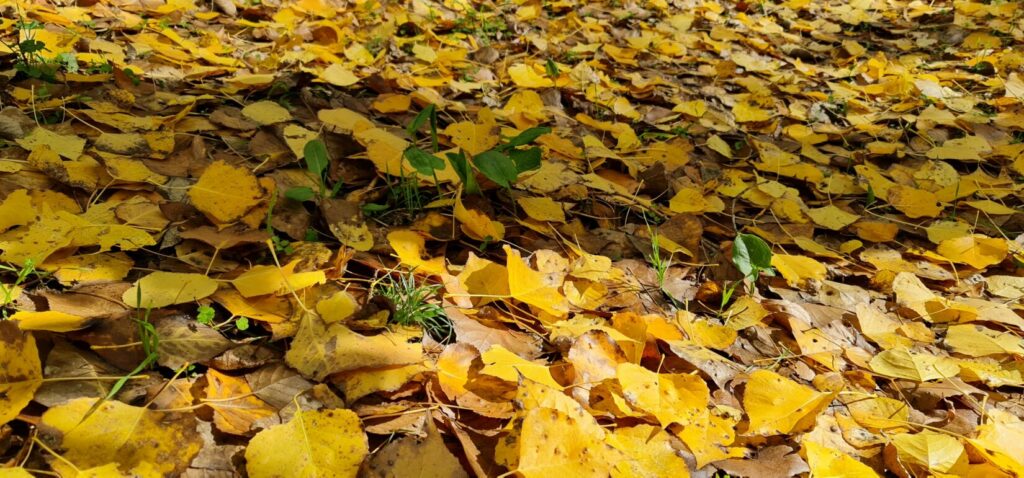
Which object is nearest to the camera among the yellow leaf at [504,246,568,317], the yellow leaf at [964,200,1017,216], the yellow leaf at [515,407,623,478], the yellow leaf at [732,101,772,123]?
the yellow leaf at [515,407,623,478]

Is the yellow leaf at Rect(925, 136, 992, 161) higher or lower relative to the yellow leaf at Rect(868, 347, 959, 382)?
lower

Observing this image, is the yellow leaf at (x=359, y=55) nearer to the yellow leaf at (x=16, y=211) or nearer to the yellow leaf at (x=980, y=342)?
the yellow leaf at (x=16, y=211)

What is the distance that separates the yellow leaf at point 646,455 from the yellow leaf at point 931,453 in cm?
32

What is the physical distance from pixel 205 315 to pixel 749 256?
0.90 metres

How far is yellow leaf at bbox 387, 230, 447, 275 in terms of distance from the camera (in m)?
1.13

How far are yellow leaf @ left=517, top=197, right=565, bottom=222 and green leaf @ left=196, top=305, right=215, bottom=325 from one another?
64 cm

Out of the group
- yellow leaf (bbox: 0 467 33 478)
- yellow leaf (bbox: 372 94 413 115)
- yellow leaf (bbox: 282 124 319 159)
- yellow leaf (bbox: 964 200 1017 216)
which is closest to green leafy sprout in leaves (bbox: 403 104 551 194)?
yellow leaf (bbox: 282 124 319 159)

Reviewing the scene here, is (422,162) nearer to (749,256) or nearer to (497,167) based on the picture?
(497,167)

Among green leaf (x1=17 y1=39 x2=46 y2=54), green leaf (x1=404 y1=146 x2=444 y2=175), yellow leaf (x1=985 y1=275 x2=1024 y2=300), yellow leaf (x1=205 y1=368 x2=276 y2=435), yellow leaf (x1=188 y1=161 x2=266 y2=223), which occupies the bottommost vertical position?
yellow leaf (x1=985 y1=275 x2=1024 y2=300)

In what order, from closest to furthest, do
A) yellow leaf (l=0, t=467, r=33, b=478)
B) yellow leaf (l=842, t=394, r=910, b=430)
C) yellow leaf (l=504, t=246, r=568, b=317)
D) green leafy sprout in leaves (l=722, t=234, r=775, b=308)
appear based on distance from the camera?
yellow leaf (l=0, t=467, r=33, b=478)
yellow leaf (l=842, t=394, r=910, b=430)
yellow leaf (l=504, t=246, r=568, b=317)
green leafy sprout in leaves (l=722, t=234, r=775, b=308)

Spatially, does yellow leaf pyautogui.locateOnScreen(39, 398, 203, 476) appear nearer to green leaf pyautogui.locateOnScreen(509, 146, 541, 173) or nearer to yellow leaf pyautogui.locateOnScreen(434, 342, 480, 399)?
yellow leaf pyautogui.locateOnScreen(434, 342, 480, 399)

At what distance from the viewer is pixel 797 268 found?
1.34 meters

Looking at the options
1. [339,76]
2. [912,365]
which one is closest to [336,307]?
[912,365]

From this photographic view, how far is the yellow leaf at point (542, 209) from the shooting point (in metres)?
1.36
